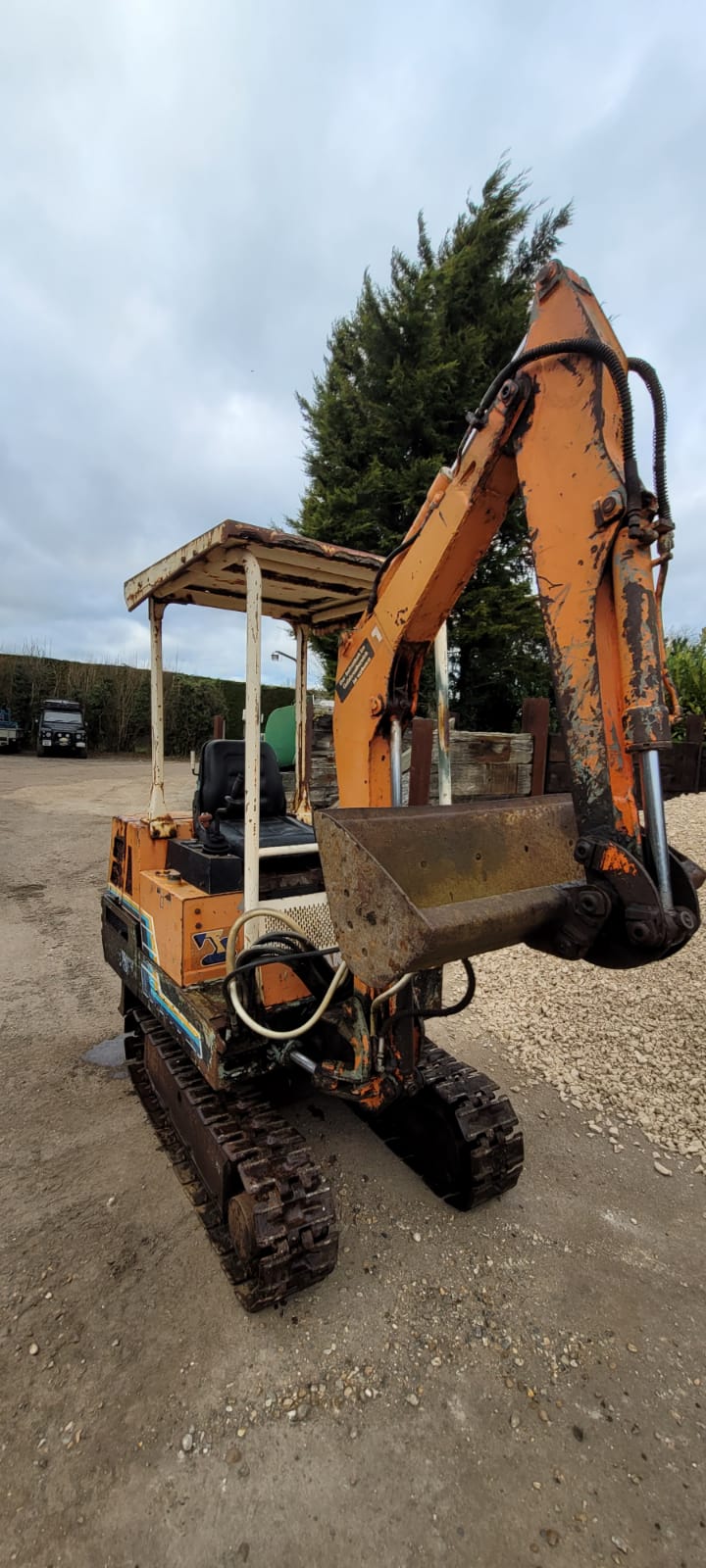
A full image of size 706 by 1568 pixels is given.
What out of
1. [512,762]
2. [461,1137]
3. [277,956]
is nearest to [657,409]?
[277,956]

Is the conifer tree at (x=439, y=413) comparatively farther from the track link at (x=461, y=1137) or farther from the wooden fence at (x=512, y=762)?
the track link at (x=461, y=1137)

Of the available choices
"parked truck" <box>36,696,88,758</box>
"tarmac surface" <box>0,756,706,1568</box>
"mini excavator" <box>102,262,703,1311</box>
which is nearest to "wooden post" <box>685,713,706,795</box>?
"tarmac surface" <box>0,756,706,1568</box>

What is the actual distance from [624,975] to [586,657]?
420 cm

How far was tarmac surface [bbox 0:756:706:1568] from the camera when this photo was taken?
1.79 metres

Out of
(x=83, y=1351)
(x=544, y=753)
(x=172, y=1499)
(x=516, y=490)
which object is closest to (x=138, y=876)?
(x=83, y=1351)

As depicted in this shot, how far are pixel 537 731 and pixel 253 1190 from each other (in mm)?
5205

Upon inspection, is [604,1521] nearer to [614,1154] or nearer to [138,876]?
[614,1154]

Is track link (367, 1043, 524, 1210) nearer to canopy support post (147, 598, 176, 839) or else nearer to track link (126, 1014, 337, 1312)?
track link (126, 1014, 337, 1312)

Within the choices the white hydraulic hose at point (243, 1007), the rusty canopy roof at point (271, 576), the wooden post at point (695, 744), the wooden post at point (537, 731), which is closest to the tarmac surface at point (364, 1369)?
the white hydraulic hose at point (243, 1007)

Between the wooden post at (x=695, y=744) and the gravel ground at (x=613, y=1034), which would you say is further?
the wooden post at (x=695, y=744)

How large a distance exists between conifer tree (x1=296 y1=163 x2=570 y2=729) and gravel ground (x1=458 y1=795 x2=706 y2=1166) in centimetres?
585

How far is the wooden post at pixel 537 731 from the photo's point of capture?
6.58 m

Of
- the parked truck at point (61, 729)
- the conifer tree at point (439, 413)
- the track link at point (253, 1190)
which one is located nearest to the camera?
the track link at point (253, 1190)

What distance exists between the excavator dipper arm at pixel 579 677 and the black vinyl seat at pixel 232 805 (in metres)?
1.19
